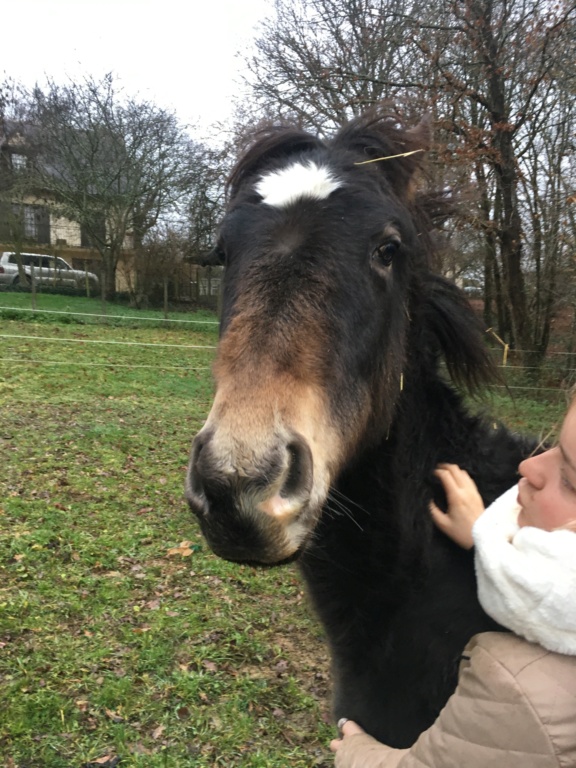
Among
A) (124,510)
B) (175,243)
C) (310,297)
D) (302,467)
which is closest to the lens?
(302,467)

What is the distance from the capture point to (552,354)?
1234 centimetres

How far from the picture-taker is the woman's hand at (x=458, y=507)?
180cm

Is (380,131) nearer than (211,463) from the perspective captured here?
No

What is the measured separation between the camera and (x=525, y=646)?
4.17ft

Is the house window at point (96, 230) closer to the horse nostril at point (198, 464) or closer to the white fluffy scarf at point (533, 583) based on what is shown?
the horse nostril at point (198, 464)

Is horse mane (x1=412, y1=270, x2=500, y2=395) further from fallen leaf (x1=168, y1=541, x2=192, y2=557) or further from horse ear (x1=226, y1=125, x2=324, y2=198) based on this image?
fallen leaf (x1=168, y1=541, x2=192, y2=557)

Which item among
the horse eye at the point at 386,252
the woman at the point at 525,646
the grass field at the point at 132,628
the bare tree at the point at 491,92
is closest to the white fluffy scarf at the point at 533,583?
the woman at the point at 525,646

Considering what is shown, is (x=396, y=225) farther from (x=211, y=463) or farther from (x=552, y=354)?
(x=552, y=354)

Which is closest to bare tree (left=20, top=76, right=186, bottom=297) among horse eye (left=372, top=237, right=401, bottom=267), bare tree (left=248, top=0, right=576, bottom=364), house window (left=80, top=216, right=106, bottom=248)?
house window (left=80, top=216, right=106, bottom=248)

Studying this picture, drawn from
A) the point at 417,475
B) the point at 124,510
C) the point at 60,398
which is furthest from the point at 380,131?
the point at 60,398

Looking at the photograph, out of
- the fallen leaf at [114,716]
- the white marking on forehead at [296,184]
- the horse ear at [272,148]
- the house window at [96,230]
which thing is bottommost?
the fallen leaf at [114,716]

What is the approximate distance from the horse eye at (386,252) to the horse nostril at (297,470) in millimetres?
771

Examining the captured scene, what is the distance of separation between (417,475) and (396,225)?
2.90ft

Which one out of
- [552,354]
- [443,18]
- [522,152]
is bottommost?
[552,354]
